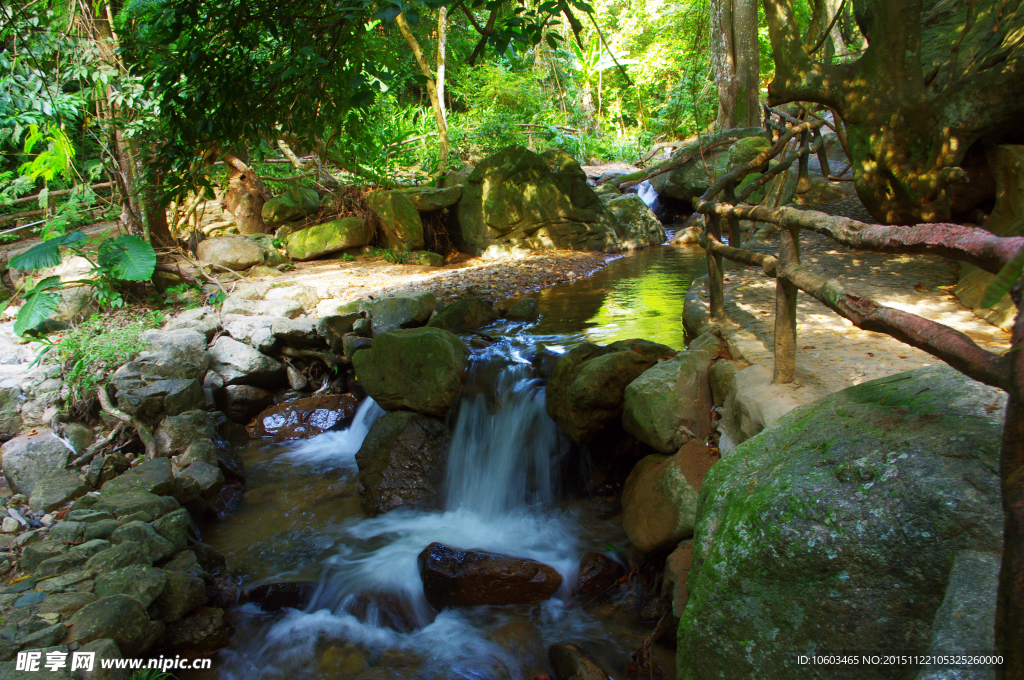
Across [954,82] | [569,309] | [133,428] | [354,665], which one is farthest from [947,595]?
[569,309]

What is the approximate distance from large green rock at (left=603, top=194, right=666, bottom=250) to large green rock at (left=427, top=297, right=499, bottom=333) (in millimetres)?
6224

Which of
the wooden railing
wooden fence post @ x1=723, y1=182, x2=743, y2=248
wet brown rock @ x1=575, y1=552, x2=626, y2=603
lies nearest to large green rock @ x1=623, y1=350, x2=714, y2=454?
the wooden railing

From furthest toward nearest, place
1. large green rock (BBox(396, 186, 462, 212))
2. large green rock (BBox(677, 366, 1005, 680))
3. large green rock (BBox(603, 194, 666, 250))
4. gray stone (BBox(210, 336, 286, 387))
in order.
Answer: large green rock (BBox(603, 194, 666, 250)), large green rock (BBox(396, 186, 462, 212)), gray stone (BBox(210, 336, 286, 387)), large green rock (BBox(677, 366, 1005, 680))

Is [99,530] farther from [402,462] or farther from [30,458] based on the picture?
[402,462]

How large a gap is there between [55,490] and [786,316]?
207 inches

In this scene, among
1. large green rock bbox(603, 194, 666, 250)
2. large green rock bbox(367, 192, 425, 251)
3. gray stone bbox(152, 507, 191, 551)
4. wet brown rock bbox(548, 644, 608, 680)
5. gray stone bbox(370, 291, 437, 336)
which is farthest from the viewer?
large green rock bbox(603, 194, 666, 250)

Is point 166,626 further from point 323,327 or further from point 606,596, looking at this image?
point 323,327

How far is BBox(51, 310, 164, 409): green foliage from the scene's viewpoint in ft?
18.3

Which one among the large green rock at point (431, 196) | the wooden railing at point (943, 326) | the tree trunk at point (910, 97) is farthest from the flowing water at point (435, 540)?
the large green rock at point (431, 196)

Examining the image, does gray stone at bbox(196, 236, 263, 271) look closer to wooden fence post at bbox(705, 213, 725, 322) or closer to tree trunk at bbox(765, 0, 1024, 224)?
wooden fence post at bbox(705, 213, 725, 322)

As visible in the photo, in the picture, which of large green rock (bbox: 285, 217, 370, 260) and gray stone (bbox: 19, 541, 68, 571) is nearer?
gray stone (bbox: 19, 541, 68, 571)

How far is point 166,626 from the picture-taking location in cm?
335

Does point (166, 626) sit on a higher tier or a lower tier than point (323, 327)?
lower

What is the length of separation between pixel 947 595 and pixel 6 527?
5.24 m
